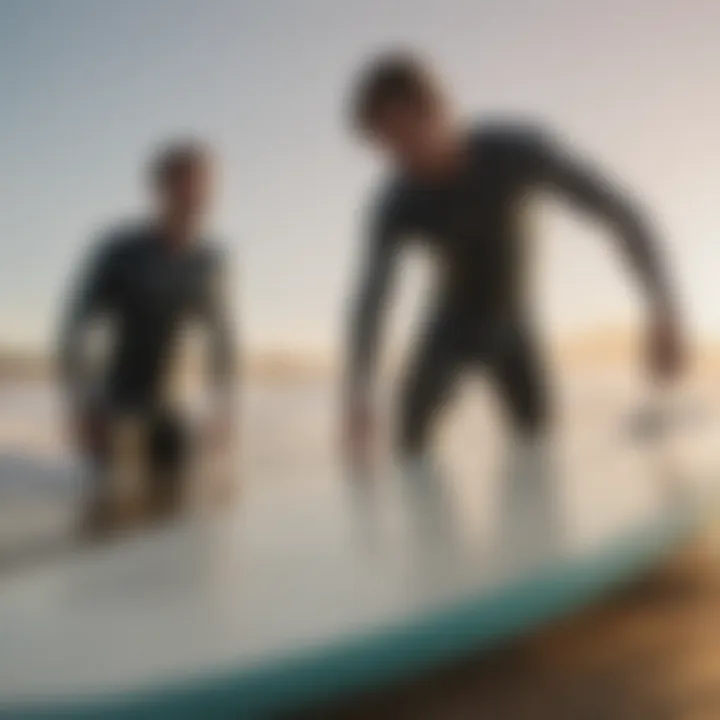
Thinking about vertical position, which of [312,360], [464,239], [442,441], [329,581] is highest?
[464,239]

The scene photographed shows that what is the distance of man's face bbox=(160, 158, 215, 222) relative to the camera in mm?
1256

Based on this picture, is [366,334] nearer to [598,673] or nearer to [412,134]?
[412,134]

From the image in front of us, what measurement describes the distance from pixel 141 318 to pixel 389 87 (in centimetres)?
40

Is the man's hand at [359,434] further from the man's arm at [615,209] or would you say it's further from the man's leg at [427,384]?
the man's arm at [615,209]

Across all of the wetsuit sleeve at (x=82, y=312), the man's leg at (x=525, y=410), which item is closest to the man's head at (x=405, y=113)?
the man's leg at (x=525, y=410)

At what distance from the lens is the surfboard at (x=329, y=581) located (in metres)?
1.06

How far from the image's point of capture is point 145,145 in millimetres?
1282

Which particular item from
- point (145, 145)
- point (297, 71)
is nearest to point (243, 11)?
point (297, 71)

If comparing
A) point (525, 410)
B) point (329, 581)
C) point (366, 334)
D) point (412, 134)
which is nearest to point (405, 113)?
point (412, 134)

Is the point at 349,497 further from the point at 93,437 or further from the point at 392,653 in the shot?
the point at 93,437

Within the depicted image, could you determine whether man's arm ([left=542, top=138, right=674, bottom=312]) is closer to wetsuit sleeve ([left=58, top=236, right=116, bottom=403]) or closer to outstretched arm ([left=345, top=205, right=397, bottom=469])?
outstretched arm ([left=345, top=205, right=397, bottom=469])

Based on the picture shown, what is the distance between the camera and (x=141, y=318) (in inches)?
49.8

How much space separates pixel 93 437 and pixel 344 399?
29 centimetres

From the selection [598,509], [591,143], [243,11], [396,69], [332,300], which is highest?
[243,11]
